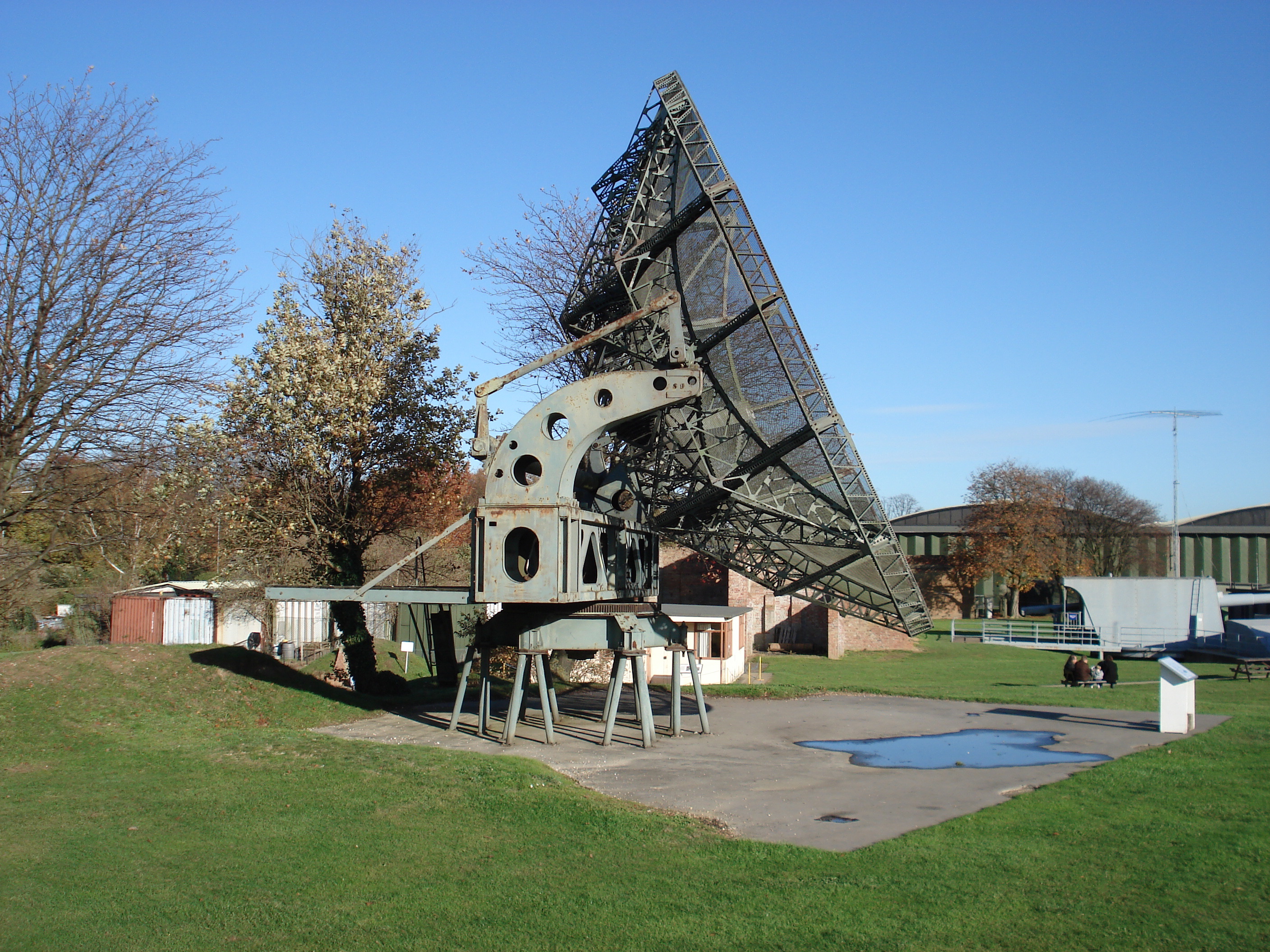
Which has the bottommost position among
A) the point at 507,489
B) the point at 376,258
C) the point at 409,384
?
the point at 507,489

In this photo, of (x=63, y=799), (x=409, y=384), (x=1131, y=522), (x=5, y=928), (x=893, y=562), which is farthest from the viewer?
(x=1131, y=522)

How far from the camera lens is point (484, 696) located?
58.0 ft

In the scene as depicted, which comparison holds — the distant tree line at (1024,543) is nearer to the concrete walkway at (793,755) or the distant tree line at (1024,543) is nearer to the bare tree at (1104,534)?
the bare tree at (1104,534)

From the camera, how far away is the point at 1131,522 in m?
79.1

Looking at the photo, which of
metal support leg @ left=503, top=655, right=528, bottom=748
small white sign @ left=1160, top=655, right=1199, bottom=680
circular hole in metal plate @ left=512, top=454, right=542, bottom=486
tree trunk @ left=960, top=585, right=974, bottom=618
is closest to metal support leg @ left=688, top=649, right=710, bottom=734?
metal support leg @ left=503, top=655, right=528, bottom=748

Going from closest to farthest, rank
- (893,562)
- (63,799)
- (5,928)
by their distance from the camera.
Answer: (5,928) < (63,799) < (893,562)

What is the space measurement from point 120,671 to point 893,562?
47.7ft

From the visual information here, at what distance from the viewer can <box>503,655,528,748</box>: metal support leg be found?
16.7 m

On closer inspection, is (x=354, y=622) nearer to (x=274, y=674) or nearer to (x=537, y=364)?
(x=274, y=674)

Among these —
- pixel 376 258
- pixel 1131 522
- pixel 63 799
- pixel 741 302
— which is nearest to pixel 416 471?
pixel 376 258

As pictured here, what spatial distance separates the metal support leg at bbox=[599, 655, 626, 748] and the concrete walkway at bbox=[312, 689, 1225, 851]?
0.25m

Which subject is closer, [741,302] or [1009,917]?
[1009,917]

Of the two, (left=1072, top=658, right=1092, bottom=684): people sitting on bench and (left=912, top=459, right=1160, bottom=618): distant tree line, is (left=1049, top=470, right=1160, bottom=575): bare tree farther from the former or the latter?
(left=1072, top=658, right=1092, bottom=684): people sitting on bench

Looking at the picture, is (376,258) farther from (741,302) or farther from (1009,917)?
(1009,917)
